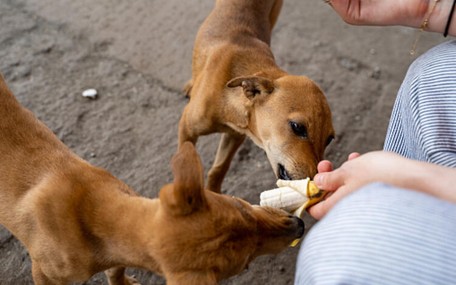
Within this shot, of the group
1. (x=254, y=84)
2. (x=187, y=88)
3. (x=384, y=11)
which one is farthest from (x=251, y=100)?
(x=187, y=88)

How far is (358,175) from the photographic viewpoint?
70.9 inches

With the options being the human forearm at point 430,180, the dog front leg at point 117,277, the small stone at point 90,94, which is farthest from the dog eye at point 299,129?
the small stone at point 90,94

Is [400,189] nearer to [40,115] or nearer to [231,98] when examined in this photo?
[231,98]

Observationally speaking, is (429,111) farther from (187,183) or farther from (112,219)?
(112,219)

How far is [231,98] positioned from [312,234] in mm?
1329

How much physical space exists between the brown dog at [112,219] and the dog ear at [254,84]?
0.86 meters

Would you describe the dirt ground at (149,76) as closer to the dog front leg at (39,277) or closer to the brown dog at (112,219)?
the dog front leg at (39,277)

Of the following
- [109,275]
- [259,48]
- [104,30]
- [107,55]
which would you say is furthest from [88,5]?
[109,275]

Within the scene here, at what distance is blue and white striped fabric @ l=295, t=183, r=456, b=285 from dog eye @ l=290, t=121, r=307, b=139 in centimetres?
96

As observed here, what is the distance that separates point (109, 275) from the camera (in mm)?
2473

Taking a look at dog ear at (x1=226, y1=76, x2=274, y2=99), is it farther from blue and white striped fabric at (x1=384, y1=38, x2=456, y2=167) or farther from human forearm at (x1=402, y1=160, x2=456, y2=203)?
human forearm at (x1=402, y1=160, x2=456, y2=203)

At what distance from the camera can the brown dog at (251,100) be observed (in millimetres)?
2537

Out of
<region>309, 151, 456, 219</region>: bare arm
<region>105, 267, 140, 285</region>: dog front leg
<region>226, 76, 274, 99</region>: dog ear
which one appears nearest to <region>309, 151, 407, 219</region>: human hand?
<region>309, 151, 456, 219</region>: bare arm

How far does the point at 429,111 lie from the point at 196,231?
109 centimetres
